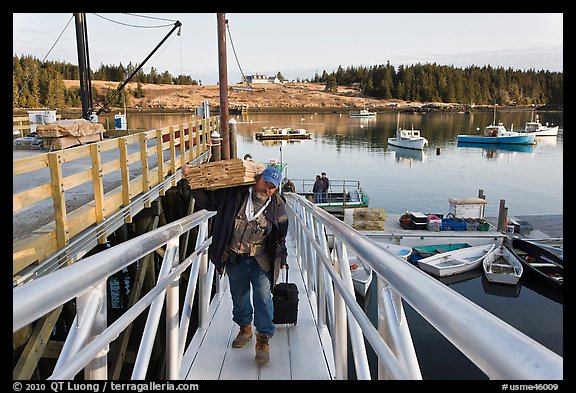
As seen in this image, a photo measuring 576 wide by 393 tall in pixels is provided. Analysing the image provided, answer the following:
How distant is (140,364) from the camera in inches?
94.0

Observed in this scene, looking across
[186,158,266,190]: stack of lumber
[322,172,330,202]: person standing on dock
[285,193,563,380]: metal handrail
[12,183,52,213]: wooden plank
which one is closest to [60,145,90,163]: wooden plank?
[12,183,52,213]: wooden plank

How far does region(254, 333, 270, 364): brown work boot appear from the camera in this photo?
345cm

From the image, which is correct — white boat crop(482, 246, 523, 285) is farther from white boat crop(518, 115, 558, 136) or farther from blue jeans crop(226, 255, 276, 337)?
white boat crop(518, 115, 558, 136)

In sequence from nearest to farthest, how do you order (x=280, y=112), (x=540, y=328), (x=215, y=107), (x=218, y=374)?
(x=218, y=374) → (x=540, y=328) → (x=215, y=107) → (x=280, y=112)

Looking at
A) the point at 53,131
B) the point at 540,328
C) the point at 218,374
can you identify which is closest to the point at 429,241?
the point at 540,328

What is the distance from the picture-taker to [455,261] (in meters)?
22.7

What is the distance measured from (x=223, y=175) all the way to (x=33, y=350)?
302cm

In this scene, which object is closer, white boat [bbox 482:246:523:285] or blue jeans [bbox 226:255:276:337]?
blue jeans [bbox 226:255:276:337]

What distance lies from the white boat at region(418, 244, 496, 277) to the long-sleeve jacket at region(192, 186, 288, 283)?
65.2 ft

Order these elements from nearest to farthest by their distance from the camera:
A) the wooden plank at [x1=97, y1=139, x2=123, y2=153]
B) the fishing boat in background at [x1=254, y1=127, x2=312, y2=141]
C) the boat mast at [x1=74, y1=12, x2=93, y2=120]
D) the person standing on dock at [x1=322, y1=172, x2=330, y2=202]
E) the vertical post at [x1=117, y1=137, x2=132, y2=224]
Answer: the wooden plank at [x1=97, y1=139, x2=123, y2=153] → the vertical post at [x1=117, y1=137, x2=132, y2=224] → the boat mast at [x1=74, y1=12, x2=93, y2=120] → the person standing on dock at [x1=322, y1=172, x2=330, y2=202] → the fishing boat in background at [x1=254, y1=127, x2=312, y2=141]

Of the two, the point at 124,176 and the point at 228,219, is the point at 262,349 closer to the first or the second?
the point at 228,219
